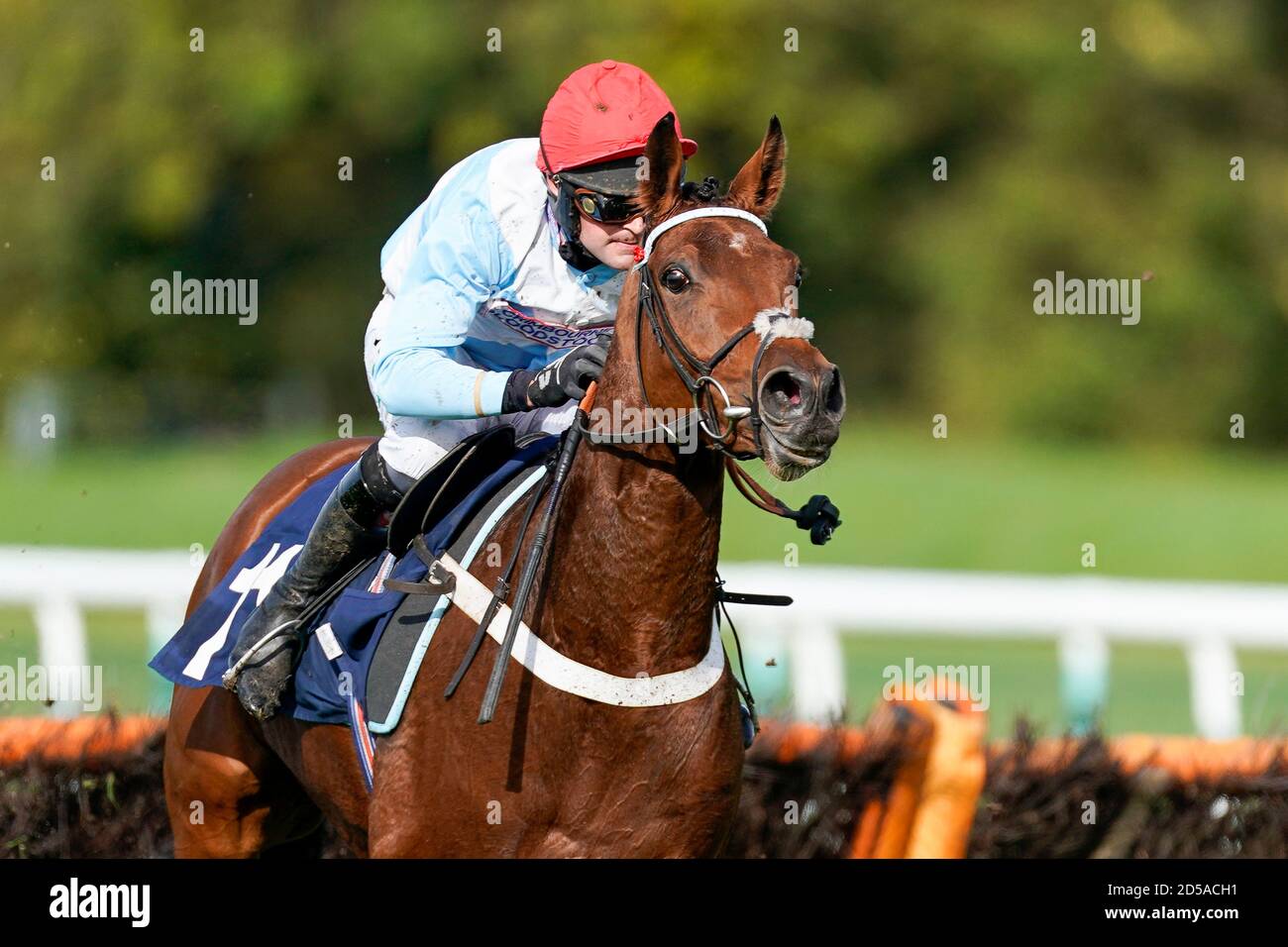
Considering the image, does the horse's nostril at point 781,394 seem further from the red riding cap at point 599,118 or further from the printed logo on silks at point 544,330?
the printed logo on silks at point 544,330

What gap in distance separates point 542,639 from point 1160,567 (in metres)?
11.8

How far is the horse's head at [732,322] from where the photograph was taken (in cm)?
337

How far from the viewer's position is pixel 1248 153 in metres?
22.6

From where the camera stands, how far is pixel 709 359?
3543mm

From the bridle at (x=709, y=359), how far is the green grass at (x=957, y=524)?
5.90 metres

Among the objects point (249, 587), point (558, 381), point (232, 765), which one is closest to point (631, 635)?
point (558, 381)

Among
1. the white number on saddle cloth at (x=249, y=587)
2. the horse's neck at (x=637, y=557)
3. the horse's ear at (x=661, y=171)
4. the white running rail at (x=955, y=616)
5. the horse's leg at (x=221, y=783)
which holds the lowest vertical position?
the white running rail at (x=955, y=616)

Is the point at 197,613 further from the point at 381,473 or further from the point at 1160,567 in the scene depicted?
the point at 1160,567

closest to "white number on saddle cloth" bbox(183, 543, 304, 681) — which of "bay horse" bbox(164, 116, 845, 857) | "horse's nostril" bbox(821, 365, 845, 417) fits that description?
"bay horse" bbox(164, 116, 845, 857)

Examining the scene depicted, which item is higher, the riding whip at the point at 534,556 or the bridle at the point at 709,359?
the bridle at the point at 709,359

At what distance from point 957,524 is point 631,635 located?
12416mm

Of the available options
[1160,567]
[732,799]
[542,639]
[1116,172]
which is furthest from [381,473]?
[1116,172]

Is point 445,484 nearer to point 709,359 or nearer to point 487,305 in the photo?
point 487,305

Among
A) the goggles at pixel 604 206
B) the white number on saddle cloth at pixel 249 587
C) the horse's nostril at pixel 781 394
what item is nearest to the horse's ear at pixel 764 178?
the goggles at pixel 604 206
